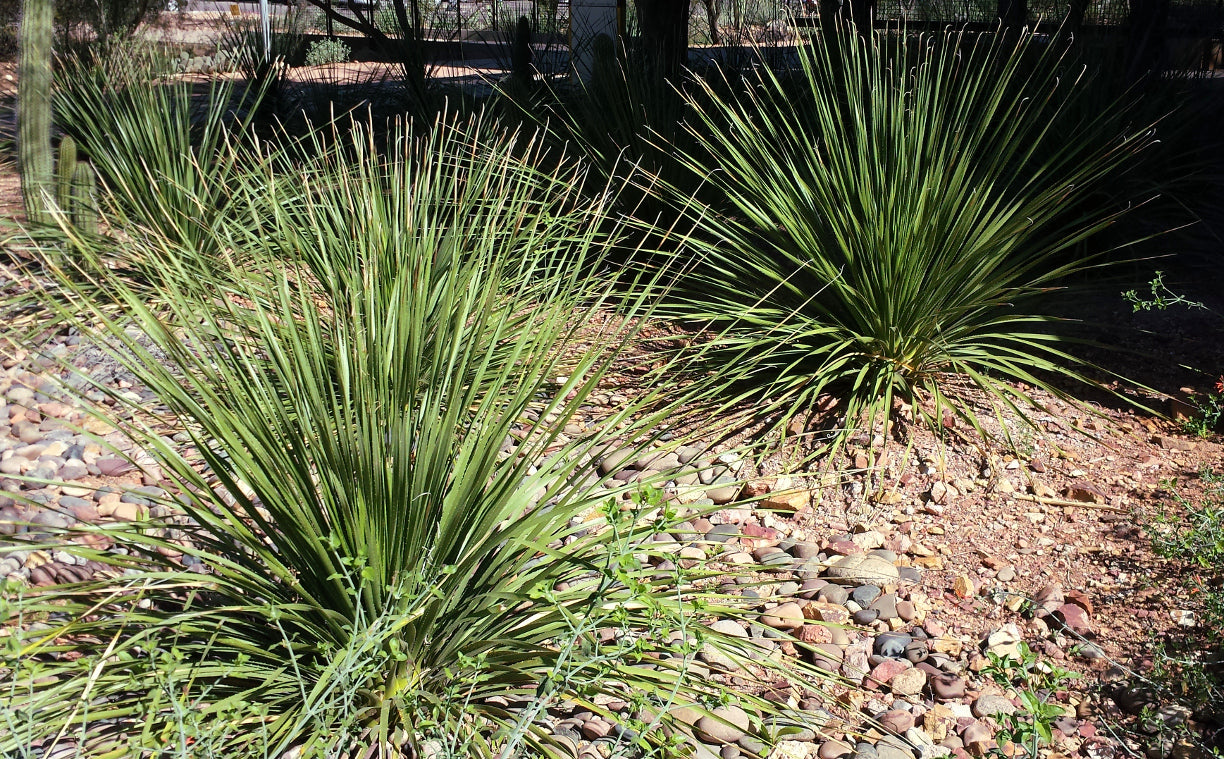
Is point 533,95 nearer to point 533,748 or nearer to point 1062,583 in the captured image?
point 1062,583

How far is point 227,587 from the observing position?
195 centimetres

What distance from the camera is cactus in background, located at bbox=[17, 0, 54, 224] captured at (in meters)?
4.93

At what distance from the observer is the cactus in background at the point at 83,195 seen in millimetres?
4672

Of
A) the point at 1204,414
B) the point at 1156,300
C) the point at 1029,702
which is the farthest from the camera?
the point at 1156,300

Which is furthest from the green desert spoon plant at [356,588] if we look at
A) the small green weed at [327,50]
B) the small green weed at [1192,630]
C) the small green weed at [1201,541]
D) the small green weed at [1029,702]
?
the small green weed at [327,50]

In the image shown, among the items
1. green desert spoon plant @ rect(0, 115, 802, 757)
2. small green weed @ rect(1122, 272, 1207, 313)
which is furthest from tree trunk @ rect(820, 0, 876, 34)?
green desert spoon plant @ rect(0, 115, 802, 757)

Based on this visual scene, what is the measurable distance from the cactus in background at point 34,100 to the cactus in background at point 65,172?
0.08 metres

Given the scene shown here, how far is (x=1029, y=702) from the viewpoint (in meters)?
1.81

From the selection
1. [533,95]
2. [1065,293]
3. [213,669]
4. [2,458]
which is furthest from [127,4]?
[213,669]

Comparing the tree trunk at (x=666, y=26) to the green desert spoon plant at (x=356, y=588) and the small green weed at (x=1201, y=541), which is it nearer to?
the small green weed at (x=1201, y=541)

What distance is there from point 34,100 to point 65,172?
17.1 inches

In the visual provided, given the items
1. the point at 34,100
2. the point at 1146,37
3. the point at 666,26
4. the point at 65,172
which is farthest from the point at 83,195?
the point at 1146,37

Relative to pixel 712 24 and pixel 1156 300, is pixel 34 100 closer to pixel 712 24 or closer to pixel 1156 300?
pixel 712 24

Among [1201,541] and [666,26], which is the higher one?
[666,26]
